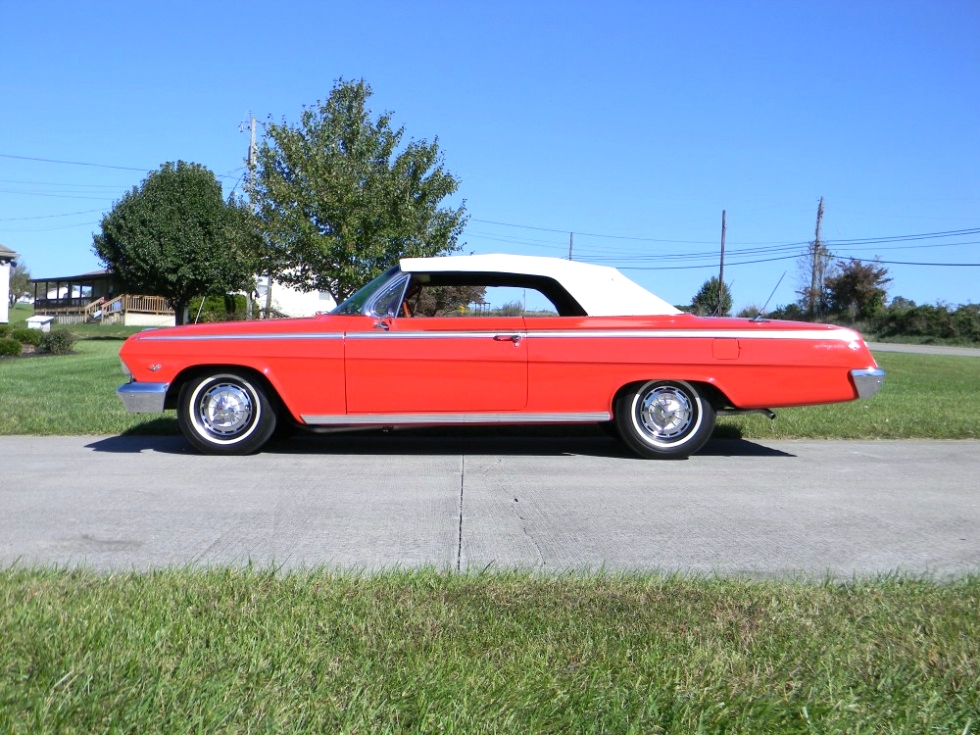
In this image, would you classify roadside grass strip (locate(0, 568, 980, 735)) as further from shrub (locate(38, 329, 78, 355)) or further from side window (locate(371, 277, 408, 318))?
shrub (locate(38, 329, 78, 355))

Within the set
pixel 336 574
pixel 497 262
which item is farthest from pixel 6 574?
pixel 497 262

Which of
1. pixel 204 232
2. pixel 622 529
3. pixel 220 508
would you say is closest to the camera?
pixel 622 529

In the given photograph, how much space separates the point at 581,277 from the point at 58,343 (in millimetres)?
22689

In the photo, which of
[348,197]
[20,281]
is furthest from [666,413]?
[20,281]

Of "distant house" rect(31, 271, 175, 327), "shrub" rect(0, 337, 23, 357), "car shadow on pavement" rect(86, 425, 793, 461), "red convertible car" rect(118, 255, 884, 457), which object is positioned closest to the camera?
"red convertible car" rect(118, 255, 884, 457)

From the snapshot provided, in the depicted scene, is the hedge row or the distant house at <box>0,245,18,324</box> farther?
the distant house at <box>0,245,18,324</box>

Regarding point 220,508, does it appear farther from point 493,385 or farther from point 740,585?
point 740,585

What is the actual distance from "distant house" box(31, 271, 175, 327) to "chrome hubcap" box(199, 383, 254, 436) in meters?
42.0

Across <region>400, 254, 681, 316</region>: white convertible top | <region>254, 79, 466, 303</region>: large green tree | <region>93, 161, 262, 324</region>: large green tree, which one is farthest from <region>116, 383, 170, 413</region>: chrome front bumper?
<region>93, 161, 262, 324</region>: large green tree

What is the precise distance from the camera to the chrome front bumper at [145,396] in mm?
7852

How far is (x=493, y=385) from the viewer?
25.6 ft

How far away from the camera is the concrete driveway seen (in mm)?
4785

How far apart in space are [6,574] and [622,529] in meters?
3.03

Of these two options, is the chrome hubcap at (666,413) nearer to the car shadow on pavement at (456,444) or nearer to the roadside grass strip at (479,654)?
the car shadow on pavement at (456,444)
